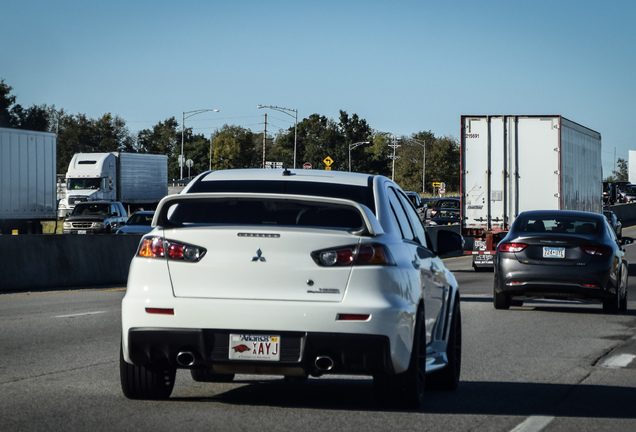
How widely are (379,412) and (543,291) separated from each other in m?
9.54

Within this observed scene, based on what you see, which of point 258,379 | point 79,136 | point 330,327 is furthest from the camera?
point 79,136

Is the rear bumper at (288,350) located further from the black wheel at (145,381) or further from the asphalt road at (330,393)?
the black wheel at (145,381)

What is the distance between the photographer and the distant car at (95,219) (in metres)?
44.1

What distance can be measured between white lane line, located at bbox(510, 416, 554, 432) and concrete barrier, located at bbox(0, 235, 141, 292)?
15764 millimetres

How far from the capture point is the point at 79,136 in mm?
134875

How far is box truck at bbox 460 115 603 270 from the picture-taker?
2736cm

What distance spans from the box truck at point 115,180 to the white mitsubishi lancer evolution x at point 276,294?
49.7 metres

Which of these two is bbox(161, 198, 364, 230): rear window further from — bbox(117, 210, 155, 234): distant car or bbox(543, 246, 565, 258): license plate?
bbox(117, 210, 155, 234): distant car

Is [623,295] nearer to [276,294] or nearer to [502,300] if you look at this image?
[502,300]

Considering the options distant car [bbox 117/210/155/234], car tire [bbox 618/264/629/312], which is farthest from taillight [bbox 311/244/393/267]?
distant car [bbox 117/210/155/234]

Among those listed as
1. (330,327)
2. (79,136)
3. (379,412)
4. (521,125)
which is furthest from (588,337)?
(79,136)

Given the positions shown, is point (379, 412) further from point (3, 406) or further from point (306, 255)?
point (3, 406)

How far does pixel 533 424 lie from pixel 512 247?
9.79 m

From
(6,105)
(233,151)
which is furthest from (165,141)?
(6,105)
